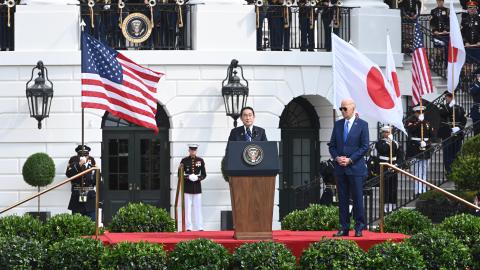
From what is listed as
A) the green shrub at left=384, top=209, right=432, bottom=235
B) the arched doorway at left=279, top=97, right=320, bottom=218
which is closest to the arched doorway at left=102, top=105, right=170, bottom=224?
the arched doorway at left=279, top=97, right=320, bottom=218

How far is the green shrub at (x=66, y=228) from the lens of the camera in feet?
97.1

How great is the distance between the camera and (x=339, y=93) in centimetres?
3309

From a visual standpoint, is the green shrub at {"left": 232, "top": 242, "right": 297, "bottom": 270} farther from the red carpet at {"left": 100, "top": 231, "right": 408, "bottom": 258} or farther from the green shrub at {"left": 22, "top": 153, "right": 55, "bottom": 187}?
the green shrub at {"left": 22, "top": 153, "right": 55, "bottom": 187}

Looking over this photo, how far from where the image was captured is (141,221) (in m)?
31.2

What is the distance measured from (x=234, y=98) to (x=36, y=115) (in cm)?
462

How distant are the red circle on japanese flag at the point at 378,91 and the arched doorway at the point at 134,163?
39.3 feet

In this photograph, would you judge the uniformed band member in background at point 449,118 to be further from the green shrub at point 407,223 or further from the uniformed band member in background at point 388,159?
the green shrub at point 407,223

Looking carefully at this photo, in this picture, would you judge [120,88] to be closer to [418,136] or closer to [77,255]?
[77,255]

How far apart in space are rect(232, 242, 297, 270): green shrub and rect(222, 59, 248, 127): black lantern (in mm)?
16148

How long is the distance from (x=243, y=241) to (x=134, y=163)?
16632 millimetres

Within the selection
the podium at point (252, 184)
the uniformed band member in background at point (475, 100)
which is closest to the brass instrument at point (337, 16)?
the uniformed band member in background at point (475, 100)

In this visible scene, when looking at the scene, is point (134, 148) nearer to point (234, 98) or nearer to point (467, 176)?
point (234, 98)

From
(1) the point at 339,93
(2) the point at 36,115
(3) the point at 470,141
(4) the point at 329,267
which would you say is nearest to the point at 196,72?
(2) the point at 36,115

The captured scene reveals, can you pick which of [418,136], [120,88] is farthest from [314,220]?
[418,136]
